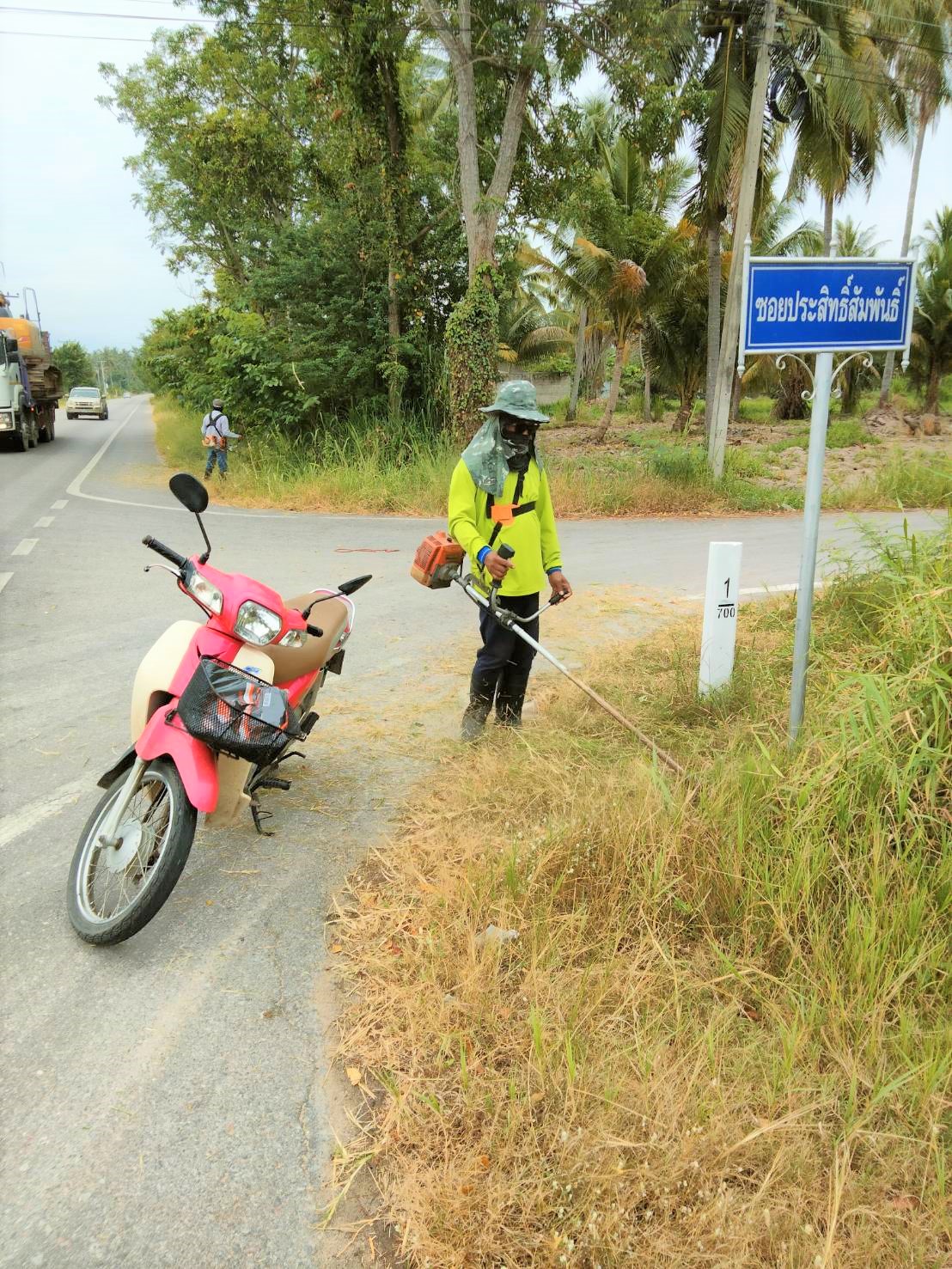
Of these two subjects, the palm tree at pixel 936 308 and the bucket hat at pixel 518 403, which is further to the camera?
the palm tree at pixel 936 308

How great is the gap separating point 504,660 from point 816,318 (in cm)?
201

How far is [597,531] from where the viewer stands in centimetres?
1098

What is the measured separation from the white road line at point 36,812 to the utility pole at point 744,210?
11.8 metres

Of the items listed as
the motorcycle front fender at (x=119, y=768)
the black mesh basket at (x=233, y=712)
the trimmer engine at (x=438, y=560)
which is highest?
the trimmer engine at (x=438, y=560)

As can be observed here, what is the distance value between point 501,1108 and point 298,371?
15.0m

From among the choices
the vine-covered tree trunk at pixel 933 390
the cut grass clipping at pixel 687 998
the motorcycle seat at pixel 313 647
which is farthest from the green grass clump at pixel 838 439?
the cut grass clipping at pixel 687 998

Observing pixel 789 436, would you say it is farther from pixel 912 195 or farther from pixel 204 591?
pixel 204 591

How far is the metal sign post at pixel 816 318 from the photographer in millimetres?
3117

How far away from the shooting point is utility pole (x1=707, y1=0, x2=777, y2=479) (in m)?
13.5

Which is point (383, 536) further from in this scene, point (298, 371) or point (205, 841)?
point (205, 841)

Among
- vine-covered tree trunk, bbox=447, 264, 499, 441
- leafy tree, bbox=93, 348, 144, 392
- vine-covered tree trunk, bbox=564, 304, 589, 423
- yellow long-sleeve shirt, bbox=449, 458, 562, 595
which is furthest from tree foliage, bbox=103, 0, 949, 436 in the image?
leafy tree, bbox=93, 348, 144, 392

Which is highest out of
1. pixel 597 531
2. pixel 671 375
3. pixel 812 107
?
pixel 812 107

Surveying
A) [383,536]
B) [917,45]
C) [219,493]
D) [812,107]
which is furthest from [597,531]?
[917,45]

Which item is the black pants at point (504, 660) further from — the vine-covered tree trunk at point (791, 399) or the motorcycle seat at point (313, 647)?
the vine-covered tree trunk at point (791, 399)
